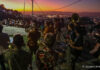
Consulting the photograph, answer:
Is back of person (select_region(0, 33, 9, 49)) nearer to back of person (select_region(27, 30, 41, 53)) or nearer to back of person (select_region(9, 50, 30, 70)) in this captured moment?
back of person (select_region(27, 30, 41, 53))

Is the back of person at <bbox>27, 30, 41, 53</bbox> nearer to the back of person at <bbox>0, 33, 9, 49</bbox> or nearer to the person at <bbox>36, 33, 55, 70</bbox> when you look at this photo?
the back of person at <bbox>0, 33, 9, 49</bbox>

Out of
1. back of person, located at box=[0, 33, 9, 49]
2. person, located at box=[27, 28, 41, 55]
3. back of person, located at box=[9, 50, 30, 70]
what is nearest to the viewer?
back of person, located at box=[9, 50, 30, 70]

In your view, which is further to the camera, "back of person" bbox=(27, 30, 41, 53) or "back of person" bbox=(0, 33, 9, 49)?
"back of person" bbox=(27, 30, 41, 53)

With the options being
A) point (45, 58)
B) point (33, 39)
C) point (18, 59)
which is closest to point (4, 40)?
point (33, 39)

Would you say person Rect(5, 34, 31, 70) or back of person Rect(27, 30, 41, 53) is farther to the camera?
back of person Rect(27, 30, 41, 53)

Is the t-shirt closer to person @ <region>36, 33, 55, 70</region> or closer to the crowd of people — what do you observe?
the crowd of people

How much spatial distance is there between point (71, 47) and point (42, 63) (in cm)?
113

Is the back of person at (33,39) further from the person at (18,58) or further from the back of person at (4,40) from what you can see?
the person at (18,58)

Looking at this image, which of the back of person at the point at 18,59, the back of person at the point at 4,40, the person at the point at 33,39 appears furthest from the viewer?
the person at the point at 33,39

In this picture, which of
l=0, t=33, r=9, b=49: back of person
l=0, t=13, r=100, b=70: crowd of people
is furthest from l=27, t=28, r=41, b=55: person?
l=0, t=33, r=9, b=49: back of person

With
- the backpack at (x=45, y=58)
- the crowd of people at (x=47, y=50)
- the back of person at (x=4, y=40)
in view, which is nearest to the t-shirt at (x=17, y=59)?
the crowd of people at (x=47, y=50)

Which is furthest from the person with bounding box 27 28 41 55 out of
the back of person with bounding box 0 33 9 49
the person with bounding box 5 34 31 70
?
the person with bounding box 5 34 31 70

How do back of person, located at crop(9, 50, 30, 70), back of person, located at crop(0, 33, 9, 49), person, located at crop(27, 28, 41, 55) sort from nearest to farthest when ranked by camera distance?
back of person, located at crop(9, 50, 30, 70)
back of person, located at crop(0, 33, 9, 49)
person, located at crop(27, 28, 41, 55)

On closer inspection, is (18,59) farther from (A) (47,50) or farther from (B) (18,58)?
(A) (47,50)
